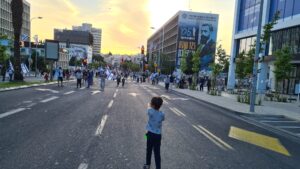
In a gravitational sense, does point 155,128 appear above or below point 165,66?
below

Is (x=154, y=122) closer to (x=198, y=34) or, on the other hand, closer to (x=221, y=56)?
(x=221, y=56)

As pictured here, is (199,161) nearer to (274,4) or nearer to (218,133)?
(218,133)

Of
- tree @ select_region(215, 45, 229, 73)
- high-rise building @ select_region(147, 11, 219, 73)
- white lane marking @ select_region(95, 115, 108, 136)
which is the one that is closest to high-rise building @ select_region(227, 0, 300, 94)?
tree @ select_region(215, 45, 229, 73)

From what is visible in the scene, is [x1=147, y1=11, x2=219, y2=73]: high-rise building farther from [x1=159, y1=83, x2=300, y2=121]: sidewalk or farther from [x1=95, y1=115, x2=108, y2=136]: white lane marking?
[x1=95, y1=115, x2=108, y2=136]: white lane marking

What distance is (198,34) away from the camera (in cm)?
12094

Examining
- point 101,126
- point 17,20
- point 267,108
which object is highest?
point 17,20

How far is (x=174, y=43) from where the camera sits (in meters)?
126

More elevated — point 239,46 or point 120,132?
point 239,46

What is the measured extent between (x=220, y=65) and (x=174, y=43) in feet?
296

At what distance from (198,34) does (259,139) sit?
11256cm

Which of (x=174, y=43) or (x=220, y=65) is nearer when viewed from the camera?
(x=220, y=65)

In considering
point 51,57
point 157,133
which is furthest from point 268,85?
point 157,133

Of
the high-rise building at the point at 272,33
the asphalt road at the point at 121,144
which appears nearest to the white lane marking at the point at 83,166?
the asphalt road at the point at 121,144

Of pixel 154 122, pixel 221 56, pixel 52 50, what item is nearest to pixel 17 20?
pixel 52 50
